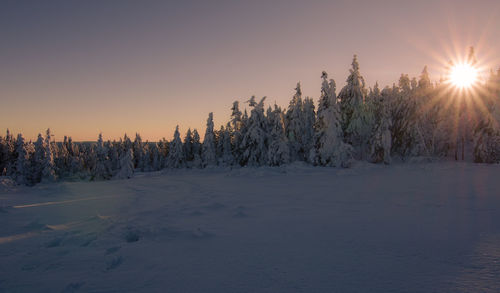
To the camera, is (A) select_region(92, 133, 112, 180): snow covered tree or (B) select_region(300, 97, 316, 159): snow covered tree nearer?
(B) select_region(300, 97, 316, 159): snow covered tree

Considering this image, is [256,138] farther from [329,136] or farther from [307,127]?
[307,127]

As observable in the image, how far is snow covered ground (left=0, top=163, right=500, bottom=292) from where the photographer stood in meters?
3.03

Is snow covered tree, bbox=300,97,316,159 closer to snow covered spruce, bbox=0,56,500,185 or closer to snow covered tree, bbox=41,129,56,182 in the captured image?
snow covered spruce, bbox=0,56,500,185

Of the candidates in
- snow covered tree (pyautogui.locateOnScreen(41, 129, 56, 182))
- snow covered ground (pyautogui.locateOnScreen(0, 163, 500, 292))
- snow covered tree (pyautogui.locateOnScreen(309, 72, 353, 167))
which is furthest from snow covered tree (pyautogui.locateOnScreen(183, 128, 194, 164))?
snow covered ground (pyautogui.locateOnScreen(0, 163, 500, 292))

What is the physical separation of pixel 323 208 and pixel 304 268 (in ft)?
13.5

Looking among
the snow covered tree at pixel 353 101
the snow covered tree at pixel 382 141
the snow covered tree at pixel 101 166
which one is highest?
the snow covered tree at pixel 353 101

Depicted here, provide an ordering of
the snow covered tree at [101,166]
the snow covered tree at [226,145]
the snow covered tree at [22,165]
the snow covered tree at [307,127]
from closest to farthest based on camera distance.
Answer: the snow covered tree at [307,127], the snow covered tree at [22,165], the snow covered tree at [226,145], the snow covered tree at [101,166]

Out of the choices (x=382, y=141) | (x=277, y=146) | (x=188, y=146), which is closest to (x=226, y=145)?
(x=188, y=146)

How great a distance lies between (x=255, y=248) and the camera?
4.21m

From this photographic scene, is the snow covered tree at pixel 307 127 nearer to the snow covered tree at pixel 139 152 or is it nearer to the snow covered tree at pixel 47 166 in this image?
the snow covered tree at pixel 47 166

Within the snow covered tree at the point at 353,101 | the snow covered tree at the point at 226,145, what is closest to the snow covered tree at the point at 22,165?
the snow covered tree at the point at 226,145

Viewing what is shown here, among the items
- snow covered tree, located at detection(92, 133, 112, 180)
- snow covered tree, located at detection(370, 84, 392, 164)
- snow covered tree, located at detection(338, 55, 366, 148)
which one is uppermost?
snow covered tree, located at detection(338, 55, 366, 148)

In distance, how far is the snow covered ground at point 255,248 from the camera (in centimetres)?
303

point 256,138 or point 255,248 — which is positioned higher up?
point 256,138
